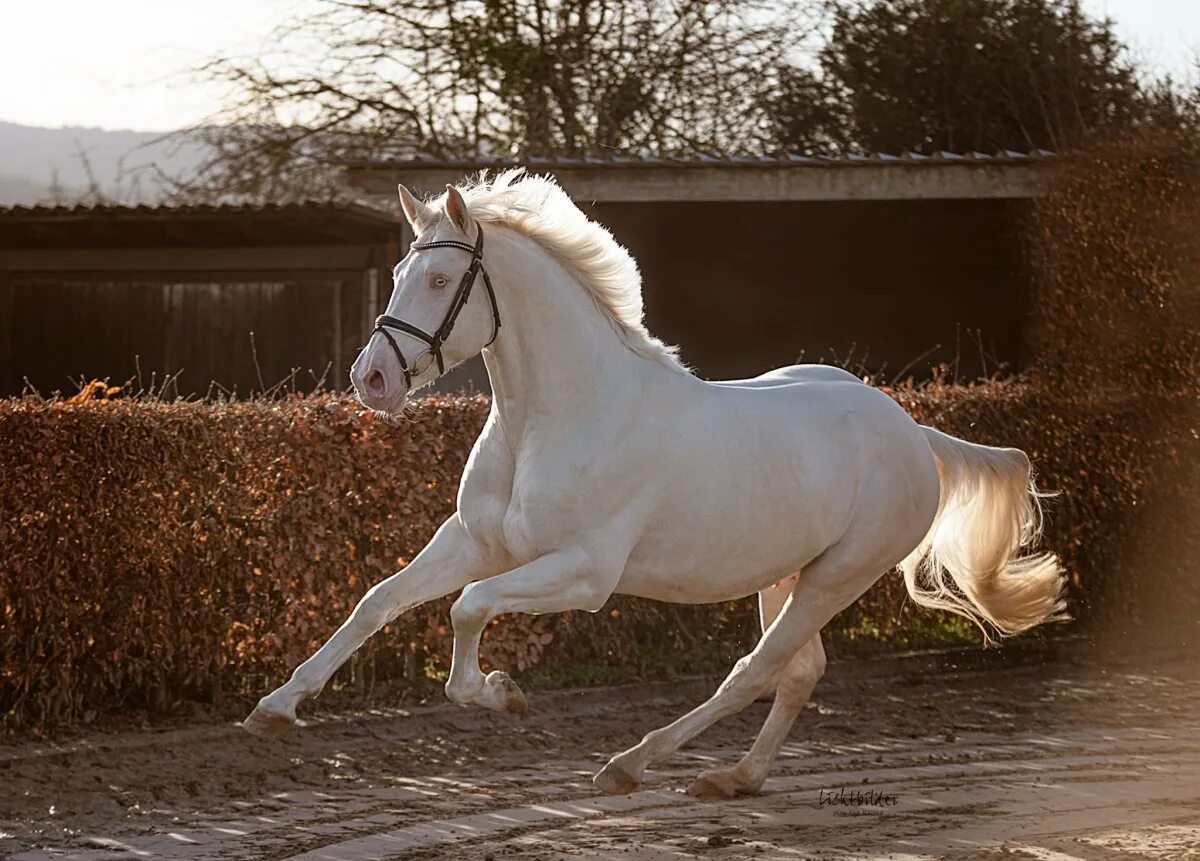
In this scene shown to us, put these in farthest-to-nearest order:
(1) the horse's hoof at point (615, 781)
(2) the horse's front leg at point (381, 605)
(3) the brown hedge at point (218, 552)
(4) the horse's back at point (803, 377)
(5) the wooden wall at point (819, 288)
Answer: (5) the wooden wall at point (819, 288) < (3) the brown hedge at point (218, 552) < (4) the horse's back at point (803, 377) < (1) the horse's hoof at point (615, 781) < (2) the horse's front leg at point (381, 605)

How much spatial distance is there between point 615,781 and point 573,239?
1.90 metres

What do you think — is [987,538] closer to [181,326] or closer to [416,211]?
[416,211]

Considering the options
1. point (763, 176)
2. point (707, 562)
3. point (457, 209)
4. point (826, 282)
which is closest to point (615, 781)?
point (707, 562)

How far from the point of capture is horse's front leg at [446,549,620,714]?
4926 millimetres

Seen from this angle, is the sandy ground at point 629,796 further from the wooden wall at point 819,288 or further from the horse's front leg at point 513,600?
the wooden wall at point 819,288

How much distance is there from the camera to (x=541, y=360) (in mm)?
5172

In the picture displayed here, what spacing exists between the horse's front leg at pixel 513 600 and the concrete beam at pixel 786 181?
6.89 m

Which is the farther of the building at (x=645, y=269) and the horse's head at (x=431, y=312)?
the building at (x=645, y=269)

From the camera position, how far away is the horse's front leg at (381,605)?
191 inches

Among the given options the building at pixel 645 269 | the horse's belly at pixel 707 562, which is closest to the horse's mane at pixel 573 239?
the horse's belly at pixel 707 562

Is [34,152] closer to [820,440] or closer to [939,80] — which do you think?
[939,80]

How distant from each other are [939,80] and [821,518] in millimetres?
17753

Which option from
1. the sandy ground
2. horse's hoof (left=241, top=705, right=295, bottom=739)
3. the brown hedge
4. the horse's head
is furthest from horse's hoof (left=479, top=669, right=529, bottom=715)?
the brown hedge

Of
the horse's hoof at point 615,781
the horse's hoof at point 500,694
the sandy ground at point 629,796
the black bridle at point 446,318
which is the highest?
the black bridle at point 446,318
